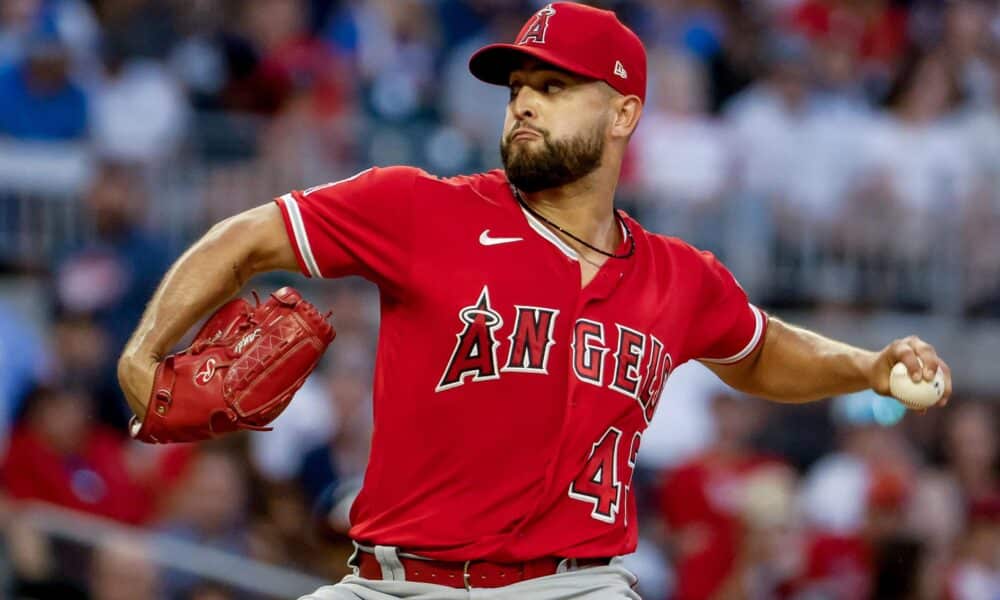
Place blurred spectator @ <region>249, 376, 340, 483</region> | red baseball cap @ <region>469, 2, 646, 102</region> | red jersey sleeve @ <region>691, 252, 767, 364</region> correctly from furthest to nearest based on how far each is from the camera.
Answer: blurred spectator @ <region>249, 376, 340, 483</region>, red jersey sleeve @ <region>691, 252, 767, 364</region>, red baseball cap @ <region>469, 2, 646, 102</region>

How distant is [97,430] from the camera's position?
8.49 m

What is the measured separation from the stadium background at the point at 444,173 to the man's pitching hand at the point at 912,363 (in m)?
3.13

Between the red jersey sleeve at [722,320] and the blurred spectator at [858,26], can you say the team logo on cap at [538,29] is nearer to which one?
the red jersey sleeve at [722,320]

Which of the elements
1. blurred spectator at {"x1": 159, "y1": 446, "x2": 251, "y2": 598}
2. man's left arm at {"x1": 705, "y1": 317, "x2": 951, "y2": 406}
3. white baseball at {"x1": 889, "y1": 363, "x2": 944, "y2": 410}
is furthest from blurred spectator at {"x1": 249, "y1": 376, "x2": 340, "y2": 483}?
white baseball at {"x1": 889, "y1": 363, "x2": 944, "y2": 410}

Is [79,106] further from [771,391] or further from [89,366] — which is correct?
[771,391]

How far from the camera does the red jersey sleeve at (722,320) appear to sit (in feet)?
16.8

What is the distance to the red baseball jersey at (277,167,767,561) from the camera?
4523 millimetres

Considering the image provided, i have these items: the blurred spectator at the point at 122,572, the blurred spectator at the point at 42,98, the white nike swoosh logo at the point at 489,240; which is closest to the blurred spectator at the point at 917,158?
the blurred spectator at the point at 42,98

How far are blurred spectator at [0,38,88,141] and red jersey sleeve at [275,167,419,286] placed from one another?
561 centimetres

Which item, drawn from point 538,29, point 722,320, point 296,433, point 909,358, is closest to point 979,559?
point 296,433

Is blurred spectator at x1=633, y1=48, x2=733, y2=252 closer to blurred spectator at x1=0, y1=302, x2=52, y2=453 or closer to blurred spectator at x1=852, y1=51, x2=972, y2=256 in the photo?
blurred spectator at x1=852, y1=51, x2=972, y2=256

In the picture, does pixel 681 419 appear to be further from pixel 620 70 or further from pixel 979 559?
pixel 620 70

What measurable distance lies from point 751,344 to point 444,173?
5.25m

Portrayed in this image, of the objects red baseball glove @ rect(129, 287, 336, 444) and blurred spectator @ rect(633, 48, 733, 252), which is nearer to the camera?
red baseball glove @ rect(129, 287, 336, 444)
